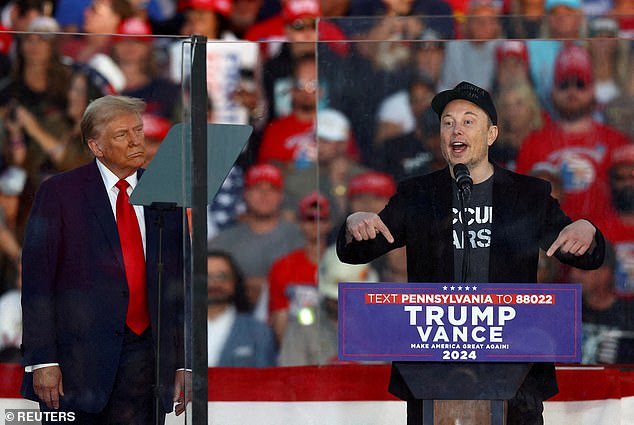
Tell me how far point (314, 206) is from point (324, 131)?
0.88ft

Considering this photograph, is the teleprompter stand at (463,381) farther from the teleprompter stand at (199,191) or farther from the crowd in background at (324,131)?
the teleprompter stand at (199,191)

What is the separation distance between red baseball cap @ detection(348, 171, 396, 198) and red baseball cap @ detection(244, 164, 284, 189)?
0.25 metres

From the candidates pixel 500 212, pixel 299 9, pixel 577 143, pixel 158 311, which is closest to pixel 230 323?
pixel 158 311

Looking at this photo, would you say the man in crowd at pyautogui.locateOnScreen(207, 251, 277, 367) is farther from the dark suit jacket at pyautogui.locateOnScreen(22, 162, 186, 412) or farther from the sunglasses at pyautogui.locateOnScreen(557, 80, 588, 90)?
the sunglasses at pyautogui.locateOnScreen(557, 80, 588, 90)

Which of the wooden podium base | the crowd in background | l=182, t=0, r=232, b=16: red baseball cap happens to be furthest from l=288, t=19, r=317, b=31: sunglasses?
the wooden podium base

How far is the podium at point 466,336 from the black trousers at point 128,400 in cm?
73

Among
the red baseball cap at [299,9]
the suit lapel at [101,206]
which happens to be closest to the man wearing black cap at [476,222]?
the suit lapel at [101,206]

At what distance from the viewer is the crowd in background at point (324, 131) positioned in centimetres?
392

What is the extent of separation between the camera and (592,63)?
3902 mm

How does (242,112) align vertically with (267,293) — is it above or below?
above

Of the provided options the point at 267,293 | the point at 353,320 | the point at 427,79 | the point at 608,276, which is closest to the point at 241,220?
the point at 267,293

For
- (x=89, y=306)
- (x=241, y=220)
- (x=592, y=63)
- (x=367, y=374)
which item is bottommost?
(x=367, y=374)

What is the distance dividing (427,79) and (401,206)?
0.46 metres

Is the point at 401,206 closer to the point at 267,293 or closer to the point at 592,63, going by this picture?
the point at 267,293
